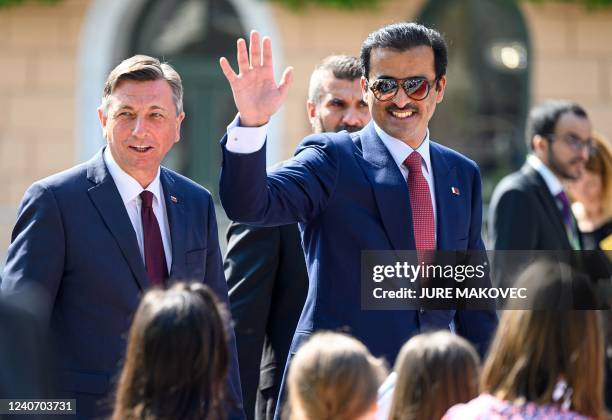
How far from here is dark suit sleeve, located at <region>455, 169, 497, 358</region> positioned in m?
4.58

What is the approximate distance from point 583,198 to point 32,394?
5394 millimetres

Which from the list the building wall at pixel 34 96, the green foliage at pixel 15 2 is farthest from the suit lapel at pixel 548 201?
the green foliage at pixel 15 2

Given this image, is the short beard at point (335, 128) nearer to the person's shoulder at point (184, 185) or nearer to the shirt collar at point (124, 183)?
the person's shoulder at point (184, 185)

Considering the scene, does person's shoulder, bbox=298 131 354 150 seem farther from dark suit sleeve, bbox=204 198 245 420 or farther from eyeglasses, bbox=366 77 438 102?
dark suit sleeve, bbox=204 198 245 420

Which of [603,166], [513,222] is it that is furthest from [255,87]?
[603,166]

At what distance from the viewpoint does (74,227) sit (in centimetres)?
418

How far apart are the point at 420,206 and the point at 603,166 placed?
3.33 meters

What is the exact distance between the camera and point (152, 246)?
4.34m

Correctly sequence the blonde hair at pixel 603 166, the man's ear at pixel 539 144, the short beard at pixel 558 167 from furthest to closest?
1. the blonde hair at pixel 603 166
2. the man's ear at pixel 539 144
3. the short beard at pixel 558 167

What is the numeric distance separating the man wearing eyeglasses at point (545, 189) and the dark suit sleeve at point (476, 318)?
151cm

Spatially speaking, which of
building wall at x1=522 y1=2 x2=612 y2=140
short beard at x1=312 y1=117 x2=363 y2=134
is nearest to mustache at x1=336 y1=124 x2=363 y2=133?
short beard at x1=312 y1=117 x2=363 y2=134

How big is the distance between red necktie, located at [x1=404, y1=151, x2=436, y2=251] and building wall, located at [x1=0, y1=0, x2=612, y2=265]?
6919 millimetres

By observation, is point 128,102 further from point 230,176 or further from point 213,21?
point 213,21

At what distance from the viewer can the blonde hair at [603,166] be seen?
733 centimetres
